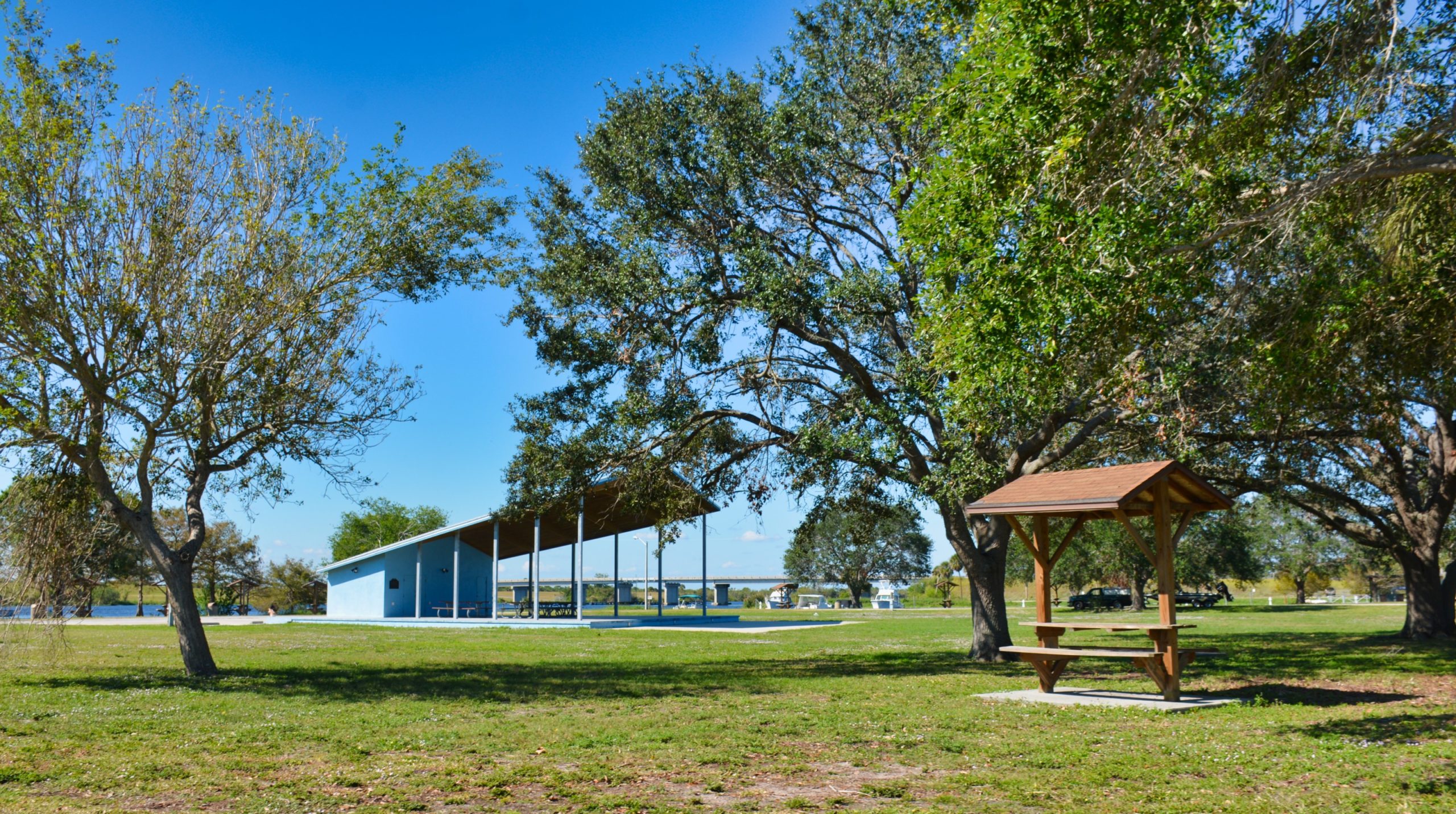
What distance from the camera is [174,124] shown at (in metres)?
15.5

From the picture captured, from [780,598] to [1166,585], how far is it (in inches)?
2261

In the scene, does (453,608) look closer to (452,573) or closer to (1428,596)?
(452,573)

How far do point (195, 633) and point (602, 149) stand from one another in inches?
419

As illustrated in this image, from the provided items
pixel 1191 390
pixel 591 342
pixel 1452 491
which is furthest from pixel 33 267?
pixel 1452 491

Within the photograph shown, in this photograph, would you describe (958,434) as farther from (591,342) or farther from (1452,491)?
(1452,491)

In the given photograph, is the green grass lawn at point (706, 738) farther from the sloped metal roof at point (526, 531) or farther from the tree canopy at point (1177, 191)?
the sloped metal roof at point (526, 531)

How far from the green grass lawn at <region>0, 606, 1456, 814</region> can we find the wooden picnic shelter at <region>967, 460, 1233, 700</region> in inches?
37.8

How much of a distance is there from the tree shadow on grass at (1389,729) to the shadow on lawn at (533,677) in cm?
625

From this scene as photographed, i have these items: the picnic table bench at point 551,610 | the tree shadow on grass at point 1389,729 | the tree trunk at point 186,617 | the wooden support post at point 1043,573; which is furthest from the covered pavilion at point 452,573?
the tree shadow on grass at point 1389,729

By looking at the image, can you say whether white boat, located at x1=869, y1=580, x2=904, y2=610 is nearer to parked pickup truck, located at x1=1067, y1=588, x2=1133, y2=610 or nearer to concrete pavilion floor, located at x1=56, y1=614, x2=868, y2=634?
parked pickup truck, located at x1=1067, y1=588, x2=1133, y2=610

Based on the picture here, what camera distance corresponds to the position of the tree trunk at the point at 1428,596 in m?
23.6

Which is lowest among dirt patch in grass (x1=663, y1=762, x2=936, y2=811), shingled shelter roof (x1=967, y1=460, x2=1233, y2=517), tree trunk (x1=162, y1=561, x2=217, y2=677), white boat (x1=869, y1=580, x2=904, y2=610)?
white boat (x1=869, y1=580, x2=904, y2=610)

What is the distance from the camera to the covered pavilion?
40688 millimetres

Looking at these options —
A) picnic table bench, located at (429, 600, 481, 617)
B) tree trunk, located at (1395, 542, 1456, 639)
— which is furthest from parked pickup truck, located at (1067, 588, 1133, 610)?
picnic table bench, located at (429, 600, 481, 617)
